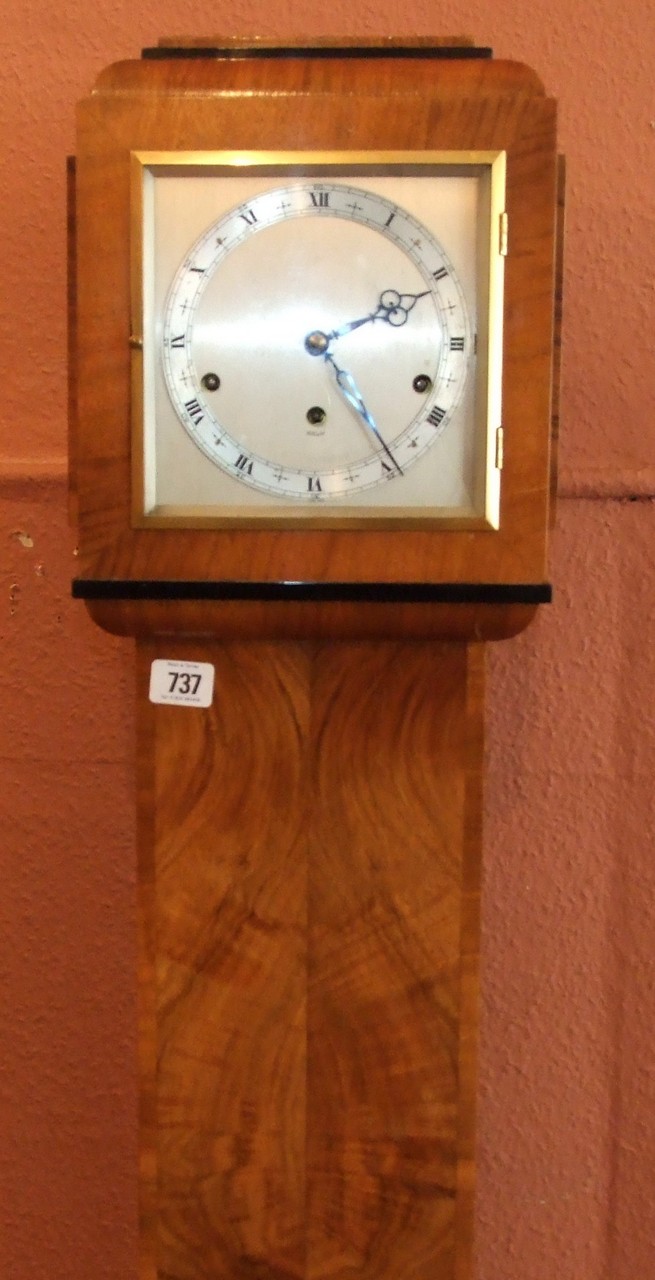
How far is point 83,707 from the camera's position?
3.22ft

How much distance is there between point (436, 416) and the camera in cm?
68

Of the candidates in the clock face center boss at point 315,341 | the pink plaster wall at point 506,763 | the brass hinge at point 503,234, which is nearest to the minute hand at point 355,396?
the clock face center boss at point 315,341

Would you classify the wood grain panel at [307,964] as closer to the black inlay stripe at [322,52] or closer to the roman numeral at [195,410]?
the roman numeral at [195,410]

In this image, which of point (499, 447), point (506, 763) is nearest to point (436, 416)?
point (499, 447)

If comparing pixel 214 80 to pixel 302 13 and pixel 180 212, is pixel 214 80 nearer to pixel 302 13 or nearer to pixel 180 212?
pixel 180 212

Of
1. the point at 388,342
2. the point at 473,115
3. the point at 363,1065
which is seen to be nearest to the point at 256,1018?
the point at 363,1065

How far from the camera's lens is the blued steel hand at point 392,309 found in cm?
67

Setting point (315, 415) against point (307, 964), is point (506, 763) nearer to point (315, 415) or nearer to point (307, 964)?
point (307, 964)

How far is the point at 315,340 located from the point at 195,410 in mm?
92

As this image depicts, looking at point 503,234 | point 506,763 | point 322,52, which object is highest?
point 322,52

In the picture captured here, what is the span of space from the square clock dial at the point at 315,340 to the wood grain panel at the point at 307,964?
118 millimetres

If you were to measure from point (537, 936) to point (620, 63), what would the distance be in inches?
31.3

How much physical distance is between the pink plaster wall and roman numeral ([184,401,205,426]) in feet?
1.03

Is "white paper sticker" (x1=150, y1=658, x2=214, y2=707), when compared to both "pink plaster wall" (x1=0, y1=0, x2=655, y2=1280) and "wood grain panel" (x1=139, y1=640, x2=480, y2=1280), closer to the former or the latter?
"wood grain panel" (x1=139, y1=640, x2=480, y2=1280)
